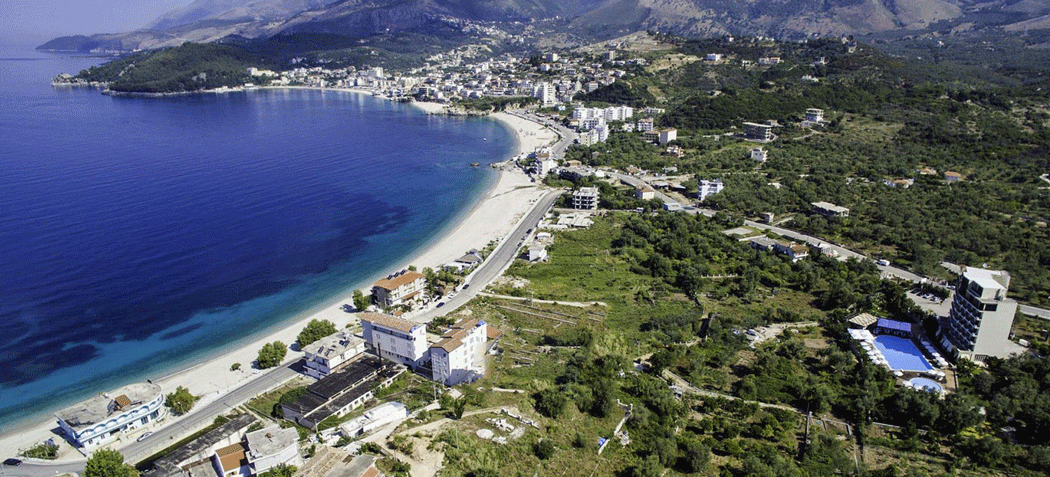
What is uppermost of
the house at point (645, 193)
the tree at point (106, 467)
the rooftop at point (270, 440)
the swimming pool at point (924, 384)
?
the house at point (645, 193)

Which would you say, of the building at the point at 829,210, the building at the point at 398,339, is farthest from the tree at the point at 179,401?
the building at the point at 829,210

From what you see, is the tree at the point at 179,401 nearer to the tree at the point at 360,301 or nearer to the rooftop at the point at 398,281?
the tree at the point at 360,301

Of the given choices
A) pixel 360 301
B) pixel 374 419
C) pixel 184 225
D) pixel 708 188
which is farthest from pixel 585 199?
pixel 374 419

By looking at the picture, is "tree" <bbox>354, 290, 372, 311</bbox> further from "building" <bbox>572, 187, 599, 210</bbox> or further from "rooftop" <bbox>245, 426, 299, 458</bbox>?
"building" <bbox>572, 187, 599, 210</bbox>

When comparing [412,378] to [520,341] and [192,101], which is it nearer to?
[520,341]

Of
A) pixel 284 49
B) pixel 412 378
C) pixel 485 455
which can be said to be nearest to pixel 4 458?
pixel 412 378

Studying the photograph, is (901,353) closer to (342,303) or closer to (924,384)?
(924,384)

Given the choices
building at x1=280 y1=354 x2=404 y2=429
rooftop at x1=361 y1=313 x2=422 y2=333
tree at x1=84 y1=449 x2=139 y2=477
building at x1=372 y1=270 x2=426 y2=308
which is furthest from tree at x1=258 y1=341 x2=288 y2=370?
Result: tree at x1=84 y1=449 x2=139 y2=477
